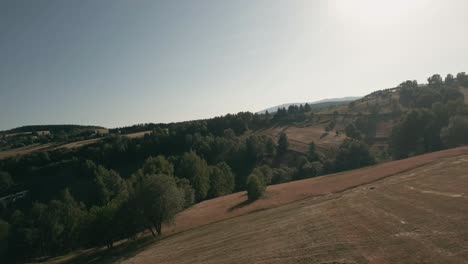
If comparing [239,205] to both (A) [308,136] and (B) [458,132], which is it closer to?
(B) [458,132]

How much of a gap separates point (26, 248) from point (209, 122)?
123m

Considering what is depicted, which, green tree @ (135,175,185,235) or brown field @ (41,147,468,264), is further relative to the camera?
green tree @ (135,175,185,235)

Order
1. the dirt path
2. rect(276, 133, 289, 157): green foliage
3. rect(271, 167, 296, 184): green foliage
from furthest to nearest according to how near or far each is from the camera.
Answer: rect(276, 133, 289, 157): green foliage → rect(271, 167, 296, 184): green foliage → the dirt path

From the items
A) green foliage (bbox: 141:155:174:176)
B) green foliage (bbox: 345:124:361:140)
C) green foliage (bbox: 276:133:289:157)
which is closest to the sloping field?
green foliage (bbox: 141:155:174:176)

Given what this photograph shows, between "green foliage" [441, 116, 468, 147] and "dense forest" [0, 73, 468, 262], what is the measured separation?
0.26m

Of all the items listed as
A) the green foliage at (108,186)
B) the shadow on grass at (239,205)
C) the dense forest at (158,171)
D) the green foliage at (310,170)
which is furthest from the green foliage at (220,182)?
the shadow on grass at (239,205)

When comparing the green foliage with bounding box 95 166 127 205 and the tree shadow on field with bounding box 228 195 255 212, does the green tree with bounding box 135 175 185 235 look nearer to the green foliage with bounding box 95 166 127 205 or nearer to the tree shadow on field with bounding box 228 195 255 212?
the tree shadow on field with bounding box 228 195 255 212

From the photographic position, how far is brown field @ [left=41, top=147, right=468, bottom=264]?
78.5ft

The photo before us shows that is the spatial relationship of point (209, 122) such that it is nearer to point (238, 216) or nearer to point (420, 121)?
point (420, 121)

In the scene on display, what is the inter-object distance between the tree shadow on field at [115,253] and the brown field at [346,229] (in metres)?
0.34

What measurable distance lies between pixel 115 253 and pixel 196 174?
1645 inches

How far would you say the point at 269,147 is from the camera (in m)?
134

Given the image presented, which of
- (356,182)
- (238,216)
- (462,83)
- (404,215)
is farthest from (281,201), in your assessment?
(462,83)

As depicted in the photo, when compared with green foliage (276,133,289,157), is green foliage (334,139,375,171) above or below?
below
